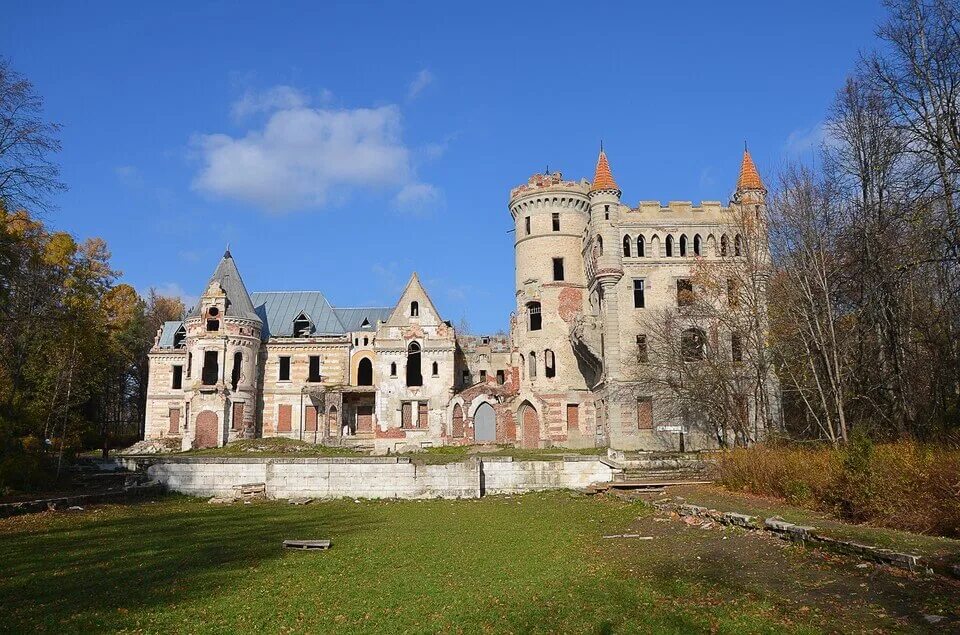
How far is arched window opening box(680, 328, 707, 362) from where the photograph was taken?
3734 cm

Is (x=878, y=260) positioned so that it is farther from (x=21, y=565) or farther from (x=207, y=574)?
(x=21, y=565)

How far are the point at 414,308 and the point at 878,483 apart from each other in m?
39.1

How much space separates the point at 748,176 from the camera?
4325 cm

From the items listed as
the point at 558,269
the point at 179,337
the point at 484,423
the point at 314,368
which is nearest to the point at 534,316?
the point at 558,269

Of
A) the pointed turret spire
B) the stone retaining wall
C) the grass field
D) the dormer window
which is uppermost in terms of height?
the pointed turret spire

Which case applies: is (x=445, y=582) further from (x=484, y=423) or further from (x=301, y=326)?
(x=301, y=326)

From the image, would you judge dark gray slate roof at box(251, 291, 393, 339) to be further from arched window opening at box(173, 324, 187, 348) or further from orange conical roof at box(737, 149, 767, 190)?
orange conical roof at box(737, 149, 767, 190)

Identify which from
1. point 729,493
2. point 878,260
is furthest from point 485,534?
point 878,260

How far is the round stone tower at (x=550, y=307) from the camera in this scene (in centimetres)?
4631

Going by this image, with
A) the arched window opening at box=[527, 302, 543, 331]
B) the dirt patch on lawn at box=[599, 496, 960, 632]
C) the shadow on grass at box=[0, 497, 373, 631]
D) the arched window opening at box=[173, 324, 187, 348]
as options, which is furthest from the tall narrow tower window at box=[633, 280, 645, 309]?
the arched window opening at box=[173, 324, 187, 348]

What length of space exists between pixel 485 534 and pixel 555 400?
88.4 feet

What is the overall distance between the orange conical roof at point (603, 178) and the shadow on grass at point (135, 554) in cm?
2641

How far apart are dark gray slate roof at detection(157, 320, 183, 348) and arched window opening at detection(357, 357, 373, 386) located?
1618 centimetres

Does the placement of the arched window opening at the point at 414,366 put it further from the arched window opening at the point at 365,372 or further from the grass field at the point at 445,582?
the grass field at the point at 445,582
